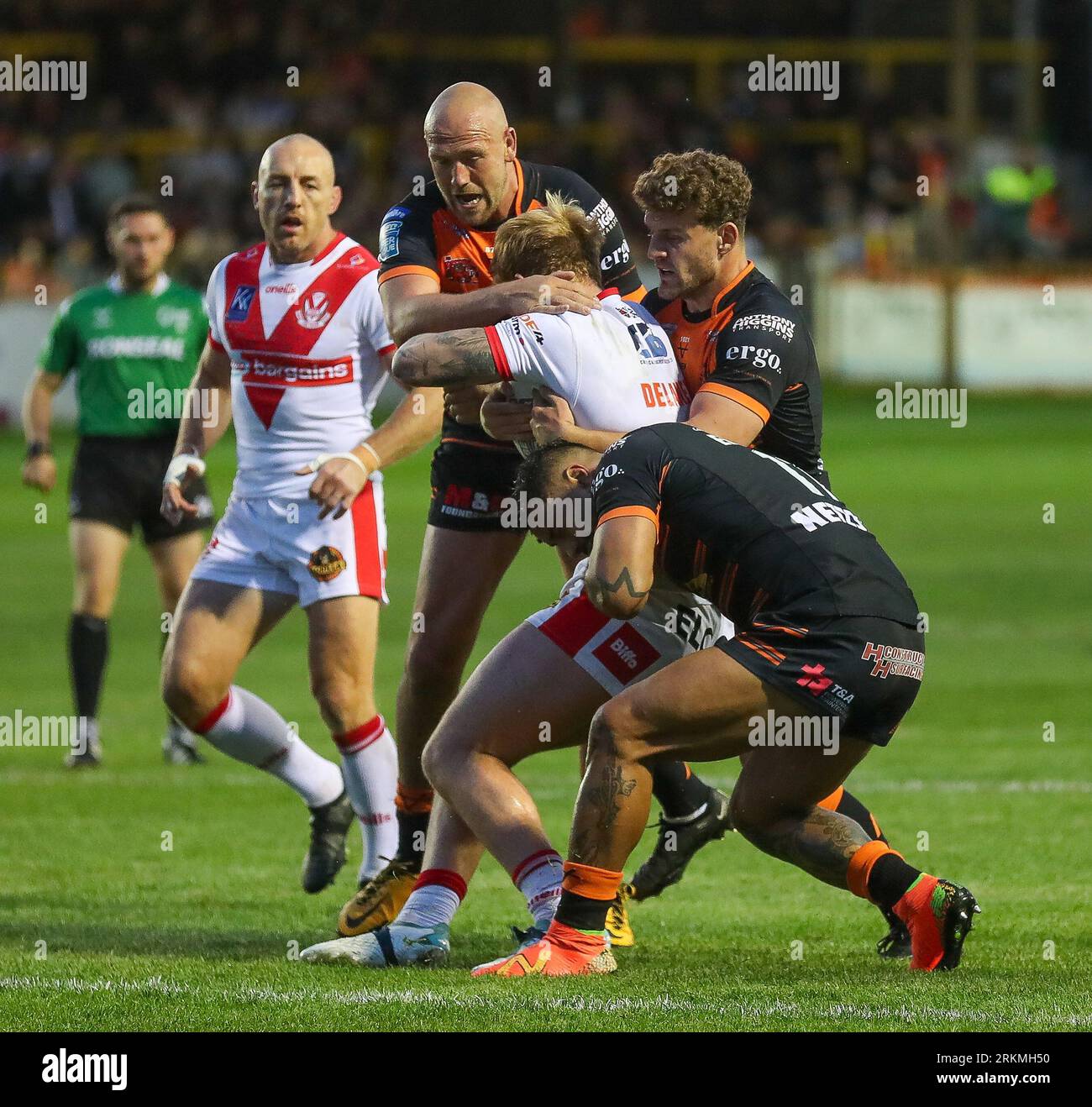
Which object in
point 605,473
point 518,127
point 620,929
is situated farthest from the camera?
point 518,127

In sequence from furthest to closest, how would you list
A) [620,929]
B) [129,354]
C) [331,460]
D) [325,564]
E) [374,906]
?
[129,354] → [325,564] → [331,460] → [374,906] → [620,929]

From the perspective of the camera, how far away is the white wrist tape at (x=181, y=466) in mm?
7121

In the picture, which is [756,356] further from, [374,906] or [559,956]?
[374,906]

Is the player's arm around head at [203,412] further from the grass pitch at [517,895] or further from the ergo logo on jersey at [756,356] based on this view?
the ergo logo on jersey at [756,356]

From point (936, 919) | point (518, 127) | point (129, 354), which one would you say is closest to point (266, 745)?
point (936, 919)

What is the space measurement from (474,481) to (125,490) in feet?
13.3

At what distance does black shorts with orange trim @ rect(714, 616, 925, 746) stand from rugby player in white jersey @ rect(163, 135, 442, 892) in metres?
1.87

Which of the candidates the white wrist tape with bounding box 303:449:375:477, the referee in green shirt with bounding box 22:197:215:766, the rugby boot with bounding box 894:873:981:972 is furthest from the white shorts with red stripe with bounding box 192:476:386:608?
the referee in green shirt with bounding box 22:197:215:766

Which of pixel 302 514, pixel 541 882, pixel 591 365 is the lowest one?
pixel 541 882

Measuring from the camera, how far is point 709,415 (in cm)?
548

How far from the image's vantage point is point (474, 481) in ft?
21.9

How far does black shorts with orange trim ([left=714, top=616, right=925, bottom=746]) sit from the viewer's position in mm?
5215

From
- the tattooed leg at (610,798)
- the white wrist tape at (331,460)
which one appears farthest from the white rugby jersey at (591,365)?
the white wrist tape at (331,460)

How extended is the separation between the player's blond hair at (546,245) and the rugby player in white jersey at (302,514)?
961 mm
